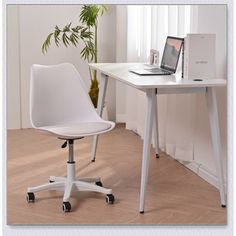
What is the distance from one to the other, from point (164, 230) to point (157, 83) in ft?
2.61

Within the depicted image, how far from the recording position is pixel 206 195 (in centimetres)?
403

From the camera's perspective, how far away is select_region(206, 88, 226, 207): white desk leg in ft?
13.1

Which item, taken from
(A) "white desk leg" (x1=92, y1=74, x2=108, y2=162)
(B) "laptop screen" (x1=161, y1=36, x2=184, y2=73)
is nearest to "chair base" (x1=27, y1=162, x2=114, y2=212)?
(A) "white desk leg" (x1=92, y1=74, x2=108, y2=162)

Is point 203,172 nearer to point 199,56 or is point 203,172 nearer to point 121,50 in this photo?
point 199,56

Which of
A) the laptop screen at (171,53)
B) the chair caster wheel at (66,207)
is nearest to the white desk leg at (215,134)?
the laptop screen at (171,53)

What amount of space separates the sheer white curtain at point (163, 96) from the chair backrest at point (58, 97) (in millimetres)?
238

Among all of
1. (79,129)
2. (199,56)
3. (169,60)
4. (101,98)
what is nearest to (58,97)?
(79,129)

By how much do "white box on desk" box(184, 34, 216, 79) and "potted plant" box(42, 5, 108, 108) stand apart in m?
0.50

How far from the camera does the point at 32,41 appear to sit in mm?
3840

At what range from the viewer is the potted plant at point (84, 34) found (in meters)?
3.85

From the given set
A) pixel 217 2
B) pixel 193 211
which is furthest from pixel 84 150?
pixel 217 2

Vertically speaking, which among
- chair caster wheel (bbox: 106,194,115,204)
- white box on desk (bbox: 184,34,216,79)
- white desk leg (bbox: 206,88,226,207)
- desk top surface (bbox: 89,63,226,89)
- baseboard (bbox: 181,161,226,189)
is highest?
white box on desk (bbox: 184,34,216,79)

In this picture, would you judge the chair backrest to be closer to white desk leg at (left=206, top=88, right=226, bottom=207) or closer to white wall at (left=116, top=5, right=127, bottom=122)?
white wall at (left=116, top=5, right=127, bottom=122)

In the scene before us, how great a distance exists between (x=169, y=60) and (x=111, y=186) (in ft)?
2.54
